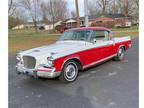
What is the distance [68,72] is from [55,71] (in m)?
0.58

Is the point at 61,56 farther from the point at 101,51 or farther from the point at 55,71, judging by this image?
the point at 101,51

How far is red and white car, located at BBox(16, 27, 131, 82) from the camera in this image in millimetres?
5141

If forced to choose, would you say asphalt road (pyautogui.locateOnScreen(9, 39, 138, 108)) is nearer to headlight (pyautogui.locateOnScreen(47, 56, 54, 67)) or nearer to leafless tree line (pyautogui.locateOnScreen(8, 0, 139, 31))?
headlight (pyautogui.locateOnScreen(47, 56, 54, 67))

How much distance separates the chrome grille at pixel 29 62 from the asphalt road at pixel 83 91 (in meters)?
0.55

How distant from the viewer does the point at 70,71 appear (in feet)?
18.4

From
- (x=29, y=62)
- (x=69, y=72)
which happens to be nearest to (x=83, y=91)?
(x=69, y=72)

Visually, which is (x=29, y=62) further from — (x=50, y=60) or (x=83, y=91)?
(x=83, y=91)

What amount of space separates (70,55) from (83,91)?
116 centimetres

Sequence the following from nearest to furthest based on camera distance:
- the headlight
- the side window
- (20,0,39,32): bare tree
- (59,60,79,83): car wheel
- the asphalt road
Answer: the asphalt road < the headlight < (59,60,79,83): car wheel < the side window < (20,0,39,32): bare tree

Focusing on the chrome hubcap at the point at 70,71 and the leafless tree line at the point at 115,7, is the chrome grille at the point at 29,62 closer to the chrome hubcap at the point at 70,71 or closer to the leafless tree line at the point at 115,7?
the chrome hubcap at the point at 70,71

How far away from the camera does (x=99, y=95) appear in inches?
175

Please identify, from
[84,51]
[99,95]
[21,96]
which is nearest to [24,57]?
[21,96]

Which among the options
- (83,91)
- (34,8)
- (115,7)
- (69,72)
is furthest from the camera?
(115,7)

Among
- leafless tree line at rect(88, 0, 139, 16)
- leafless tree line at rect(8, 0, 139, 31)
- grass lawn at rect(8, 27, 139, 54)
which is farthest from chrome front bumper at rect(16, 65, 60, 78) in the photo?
leafless tree line at rect(88, 0, 139, 16)
